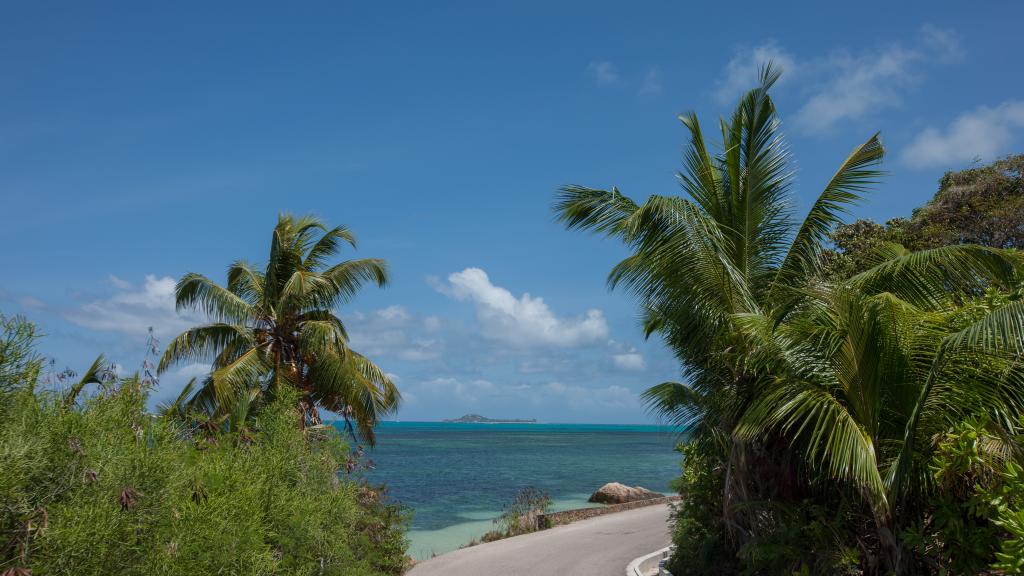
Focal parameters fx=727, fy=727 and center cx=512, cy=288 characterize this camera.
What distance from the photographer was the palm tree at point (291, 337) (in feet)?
52.2

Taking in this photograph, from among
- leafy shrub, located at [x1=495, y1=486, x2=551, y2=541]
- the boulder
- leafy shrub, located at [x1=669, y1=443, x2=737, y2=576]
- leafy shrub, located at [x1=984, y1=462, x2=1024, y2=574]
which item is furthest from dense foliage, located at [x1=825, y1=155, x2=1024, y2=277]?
the boulder

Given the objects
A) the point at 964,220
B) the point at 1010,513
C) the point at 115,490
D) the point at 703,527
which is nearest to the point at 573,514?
the point at 703,527

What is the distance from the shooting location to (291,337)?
16.8 m

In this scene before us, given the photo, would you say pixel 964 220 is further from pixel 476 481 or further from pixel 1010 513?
pixel 476 481

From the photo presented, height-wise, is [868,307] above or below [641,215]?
below

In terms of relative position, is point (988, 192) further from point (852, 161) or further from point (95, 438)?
point (95, 438)

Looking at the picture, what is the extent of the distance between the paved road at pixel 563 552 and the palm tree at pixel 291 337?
13.6 feet

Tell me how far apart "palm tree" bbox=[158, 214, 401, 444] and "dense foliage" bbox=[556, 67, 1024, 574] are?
708 cm

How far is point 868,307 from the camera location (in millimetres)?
7965

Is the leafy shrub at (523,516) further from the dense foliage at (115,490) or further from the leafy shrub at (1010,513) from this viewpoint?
the leafy shrub at (1010,513)

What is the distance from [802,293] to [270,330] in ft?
39.1

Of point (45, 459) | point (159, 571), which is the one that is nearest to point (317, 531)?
point (159, 571)

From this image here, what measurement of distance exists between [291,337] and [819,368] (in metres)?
11.9

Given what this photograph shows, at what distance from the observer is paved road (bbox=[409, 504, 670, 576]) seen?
17266 millimetres
